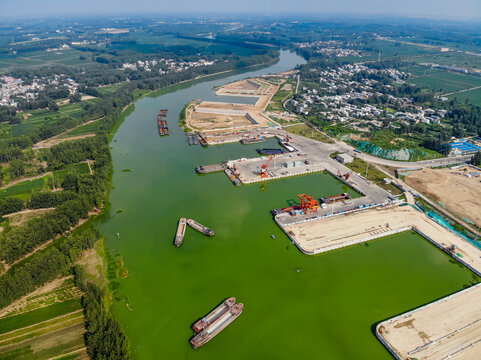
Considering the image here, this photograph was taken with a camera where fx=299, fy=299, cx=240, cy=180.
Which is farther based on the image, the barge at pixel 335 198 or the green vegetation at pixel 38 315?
the barge at pixel 335 198

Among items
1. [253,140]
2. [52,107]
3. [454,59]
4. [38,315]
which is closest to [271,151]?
[253,140]

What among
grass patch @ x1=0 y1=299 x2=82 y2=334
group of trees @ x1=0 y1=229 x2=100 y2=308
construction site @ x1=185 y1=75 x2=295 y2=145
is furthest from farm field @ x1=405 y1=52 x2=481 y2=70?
grass patch @ x1=0 y1=299 x2=82 y2=334

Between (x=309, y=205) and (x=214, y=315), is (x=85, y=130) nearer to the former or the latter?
(x=309, y=205)

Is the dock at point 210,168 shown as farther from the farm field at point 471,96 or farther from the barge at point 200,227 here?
the farm field at point 471,96

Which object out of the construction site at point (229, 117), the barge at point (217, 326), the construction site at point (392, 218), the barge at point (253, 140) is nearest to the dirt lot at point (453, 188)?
the construction site at point (392, 218)

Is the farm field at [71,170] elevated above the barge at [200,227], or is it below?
below
